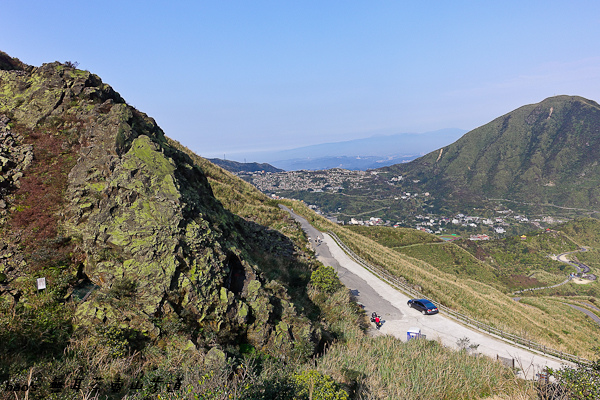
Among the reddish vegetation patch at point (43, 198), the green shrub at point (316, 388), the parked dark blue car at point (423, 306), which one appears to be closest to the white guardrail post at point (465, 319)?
the parked dark blue car at point (423, 306)

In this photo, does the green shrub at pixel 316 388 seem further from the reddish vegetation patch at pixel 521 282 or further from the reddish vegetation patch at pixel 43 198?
the reddish vegetation patch at pixel 521 282

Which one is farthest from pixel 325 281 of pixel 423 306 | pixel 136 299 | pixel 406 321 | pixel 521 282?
pixel 521 282

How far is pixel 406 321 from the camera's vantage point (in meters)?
16.7

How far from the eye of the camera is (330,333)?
33.9 feet

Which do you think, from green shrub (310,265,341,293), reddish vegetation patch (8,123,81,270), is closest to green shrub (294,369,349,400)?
reddish vegetation patch (8,123,81,270)

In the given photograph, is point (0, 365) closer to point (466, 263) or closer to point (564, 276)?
point (466, 263)

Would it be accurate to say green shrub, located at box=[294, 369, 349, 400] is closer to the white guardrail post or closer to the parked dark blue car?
the white guardrail post

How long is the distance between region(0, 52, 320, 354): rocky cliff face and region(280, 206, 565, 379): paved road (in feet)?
28.3

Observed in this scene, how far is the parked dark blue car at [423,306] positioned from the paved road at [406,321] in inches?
10.5

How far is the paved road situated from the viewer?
13.7 metres

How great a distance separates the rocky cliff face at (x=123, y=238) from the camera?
22.5 ft

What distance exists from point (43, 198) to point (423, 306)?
63.6 ft

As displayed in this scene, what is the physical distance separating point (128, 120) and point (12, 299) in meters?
6.30

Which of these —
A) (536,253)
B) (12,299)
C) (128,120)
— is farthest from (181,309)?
(536,253)
